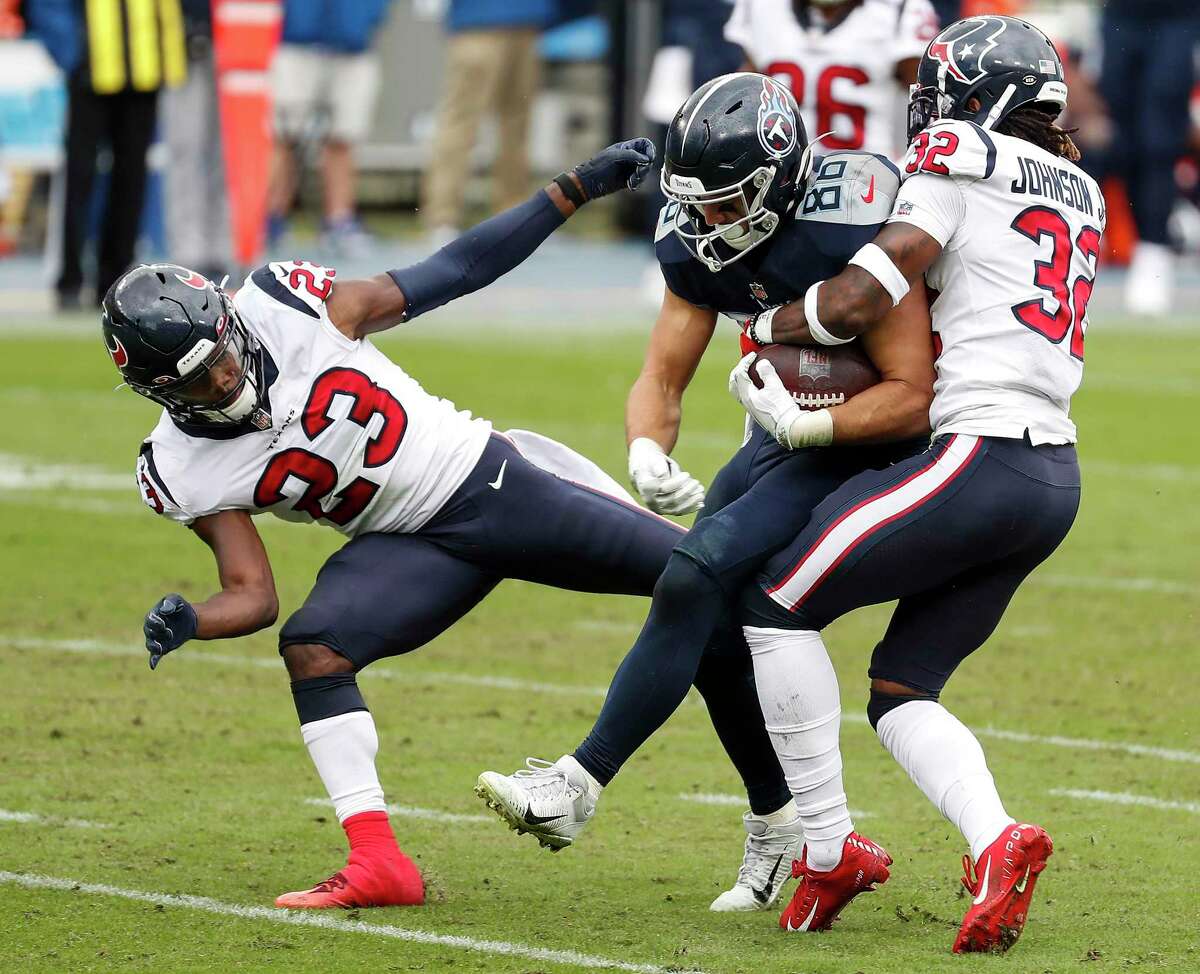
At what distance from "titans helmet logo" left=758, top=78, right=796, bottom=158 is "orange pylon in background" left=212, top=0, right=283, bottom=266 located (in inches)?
382

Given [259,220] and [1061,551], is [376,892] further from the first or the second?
Result: [259,220]

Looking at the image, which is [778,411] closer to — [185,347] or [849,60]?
[185,347]

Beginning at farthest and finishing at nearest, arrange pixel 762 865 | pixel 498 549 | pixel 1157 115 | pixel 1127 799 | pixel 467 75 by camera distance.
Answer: pixel 467 75
pixel 1157 115
pixel 1127 799
pixel 498 549
pixel 762 865

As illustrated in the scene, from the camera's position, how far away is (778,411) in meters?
4.19

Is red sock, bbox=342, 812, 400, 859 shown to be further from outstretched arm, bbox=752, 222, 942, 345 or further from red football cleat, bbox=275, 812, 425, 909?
outstretched arm, bbox=752, 222, 942, 345

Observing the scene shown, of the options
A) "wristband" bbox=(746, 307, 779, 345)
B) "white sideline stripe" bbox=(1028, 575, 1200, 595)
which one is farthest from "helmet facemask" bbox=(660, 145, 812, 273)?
"white sideline stripe" bbox=(1028, 575, 1200, 595)

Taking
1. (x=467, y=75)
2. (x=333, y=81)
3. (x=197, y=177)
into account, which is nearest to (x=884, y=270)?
(x=197, y=177)

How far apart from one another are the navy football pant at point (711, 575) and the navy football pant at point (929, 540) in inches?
2.5

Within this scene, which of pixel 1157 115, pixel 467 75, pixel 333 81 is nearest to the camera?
pixel 1157 115

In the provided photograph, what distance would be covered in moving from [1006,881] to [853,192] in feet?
4.22

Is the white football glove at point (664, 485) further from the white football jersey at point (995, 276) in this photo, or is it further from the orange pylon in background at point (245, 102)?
the orange pylon in background at point (245, 102)

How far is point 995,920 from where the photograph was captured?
12.9 feet

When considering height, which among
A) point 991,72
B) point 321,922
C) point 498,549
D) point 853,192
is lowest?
point 321,922

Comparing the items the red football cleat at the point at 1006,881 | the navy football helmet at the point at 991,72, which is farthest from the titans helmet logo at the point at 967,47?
the red football cleat at the point at 1006,881
